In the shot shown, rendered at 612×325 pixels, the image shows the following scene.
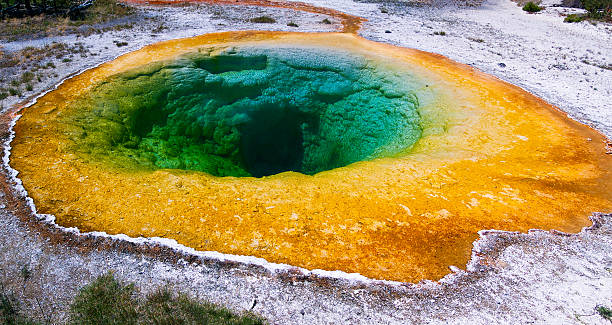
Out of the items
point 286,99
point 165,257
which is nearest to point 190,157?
point 286,99

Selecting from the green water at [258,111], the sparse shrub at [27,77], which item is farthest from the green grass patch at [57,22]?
the green water at [258,111]

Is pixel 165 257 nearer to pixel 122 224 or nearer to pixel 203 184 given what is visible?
pixel 122 224

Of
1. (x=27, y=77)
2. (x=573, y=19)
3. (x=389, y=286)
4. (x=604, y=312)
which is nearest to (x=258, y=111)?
(x=27, y=77)

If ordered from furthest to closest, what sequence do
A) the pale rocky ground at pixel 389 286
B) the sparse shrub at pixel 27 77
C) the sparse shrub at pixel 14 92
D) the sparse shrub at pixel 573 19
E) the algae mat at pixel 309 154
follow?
the sparse shrub at pixel 573 19
the sparse shrub at pixel 27 77
the sparse shrub at pixel 14 92
the algae mat at pixel 309 154
the pale rocky ground at pixel 389 286

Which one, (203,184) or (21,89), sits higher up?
(21,89)

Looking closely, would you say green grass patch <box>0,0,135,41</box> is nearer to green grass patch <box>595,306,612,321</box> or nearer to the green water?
the green water

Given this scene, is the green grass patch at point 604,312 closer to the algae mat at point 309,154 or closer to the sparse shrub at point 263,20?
the algae mat at point 309,154

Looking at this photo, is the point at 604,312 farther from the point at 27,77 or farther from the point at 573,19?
the point at 573,19
